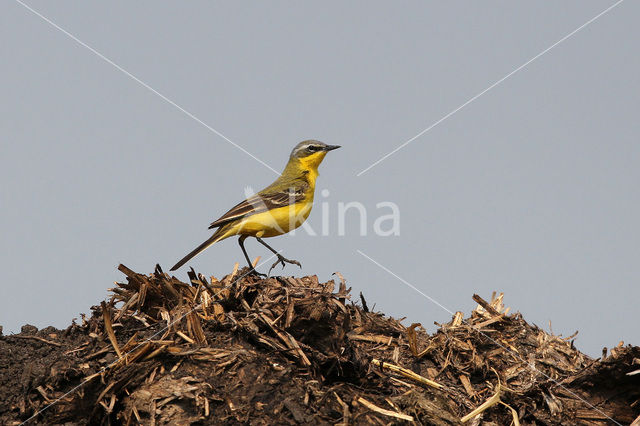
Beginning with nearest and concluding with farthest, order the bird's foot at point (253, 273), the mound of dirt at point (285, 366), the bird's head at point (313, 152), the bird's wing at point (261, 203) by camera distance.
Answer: the mound of dirt at point (285, 366) → the bird's foot at point (253, 273) → the bird's wing at point (261, 203) → the bird's head at point (313, 152)

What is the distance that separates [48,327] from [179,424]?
9.23 feet

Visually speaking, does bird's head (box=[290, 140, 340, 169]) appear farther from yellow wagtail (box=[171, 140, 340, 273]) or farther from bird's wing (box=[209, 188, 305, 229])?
bird's wing (box=[209, 188, 305, 229])

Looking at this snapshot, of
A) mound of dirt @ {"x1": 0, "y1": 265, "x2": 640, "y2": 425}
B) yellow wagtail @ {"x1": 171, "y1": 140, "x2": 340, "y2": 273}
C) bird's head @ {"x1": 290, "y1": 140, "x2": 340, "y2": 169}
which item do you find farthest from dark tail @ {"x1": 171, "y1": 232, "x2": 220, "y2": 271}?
bird's head @ {"x1": 290, "y1": 140, "x2": 340, "y2": 169}

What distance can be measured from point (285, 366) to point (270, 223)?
4634 millimetres

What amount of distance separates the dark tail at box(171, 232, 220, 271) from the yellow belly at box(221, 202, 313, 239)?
18 centimetres

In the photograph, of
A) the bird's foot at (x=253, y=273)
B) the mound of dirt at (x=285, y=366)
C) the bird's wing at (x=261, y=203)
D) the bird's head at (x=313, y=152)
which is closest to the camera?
the mound of dirt at (x=285, y=366)

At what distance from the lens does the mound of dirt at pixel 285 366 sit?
219 inches

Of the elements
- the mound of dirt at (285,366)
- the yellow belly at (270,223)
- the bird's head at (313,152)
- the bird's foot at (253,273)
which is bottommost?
the mound of dirt at (285,366)

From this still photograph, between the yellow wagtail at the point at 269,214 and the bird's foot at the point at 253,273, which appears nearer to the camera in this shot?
the bird's foot at the point at 253,273

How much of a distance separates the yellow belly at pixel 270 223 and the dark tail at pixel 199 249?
180 millimetres

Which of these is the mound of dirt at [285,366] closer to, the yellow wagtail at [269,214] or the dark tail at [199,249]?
the dark tail at [199,249]

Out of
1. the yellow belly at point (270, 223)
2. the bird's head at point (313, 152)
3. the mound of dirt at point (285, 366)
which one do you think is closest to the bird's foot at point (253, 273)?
the mound of dirt at point (285, 366)

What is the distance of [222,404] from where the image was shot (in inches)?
214

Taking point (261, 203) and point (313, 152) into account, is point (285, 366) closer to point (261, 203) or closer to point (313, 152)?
point (261, 203)
